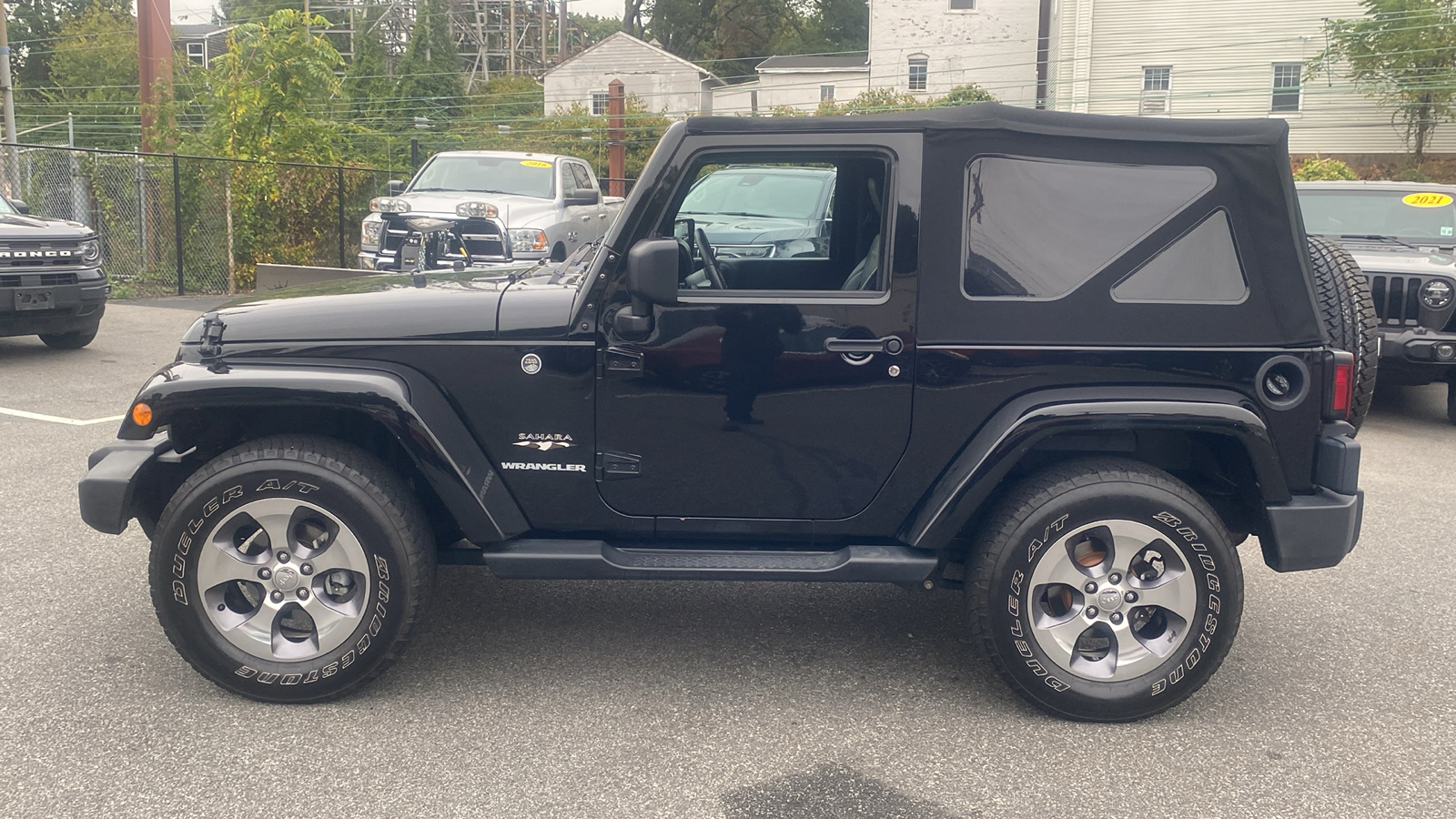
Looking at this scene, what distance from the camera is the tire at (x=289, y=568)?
361 cm

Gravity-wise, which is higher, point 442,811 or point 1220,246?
point 1220,246

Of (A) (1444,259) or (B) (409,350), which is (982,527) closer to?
(B) (409,350)

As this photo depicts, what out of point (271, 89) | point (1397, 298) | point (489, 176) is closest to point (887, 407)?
point (1397, 298)

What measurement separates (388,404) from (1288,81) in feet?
135

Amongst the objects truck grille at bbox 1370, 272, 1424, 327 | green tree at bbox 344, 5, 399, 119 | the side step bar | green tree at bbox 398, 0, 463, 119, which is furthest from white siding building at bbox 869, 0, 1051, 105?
the side step bar

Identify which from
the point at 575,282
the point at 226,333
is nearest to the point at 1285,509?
the point at 575,282

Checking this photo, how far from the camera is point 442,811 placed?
313 cm

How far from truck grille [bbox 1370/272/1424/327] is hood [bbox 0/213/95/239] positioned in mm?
10408

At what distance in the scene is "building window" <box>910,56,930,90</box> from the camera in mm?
48719

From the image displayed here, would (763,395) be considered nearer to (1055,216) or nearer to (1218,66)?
(1055,216)

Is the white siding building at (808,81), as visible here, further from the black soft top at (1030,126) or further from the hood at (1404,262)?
the black soft top at (1030,126)

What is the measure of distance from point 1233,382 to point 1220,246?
0.42m

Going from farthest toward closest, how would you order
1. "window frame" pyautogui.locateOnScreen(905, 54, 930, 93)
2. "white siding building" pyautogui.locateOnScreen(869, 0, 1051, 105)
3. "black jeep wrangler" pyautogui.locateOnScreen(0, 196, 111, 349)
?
"window frame" pyautogui.locateOnScreen(905, 54, 930, 93) → "white siding building" pyautogui.locateOnScreen(869, 0, 1051, 105) → "black jeep wrangler" pyautogui.locateOnScreen(0, 196, 111, 349)

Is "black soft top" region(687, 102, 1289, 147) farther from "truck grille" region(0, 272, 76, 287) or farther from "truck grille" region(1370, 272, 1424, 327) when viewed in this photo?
"truck grille" region(0, 272, 76, 287)
